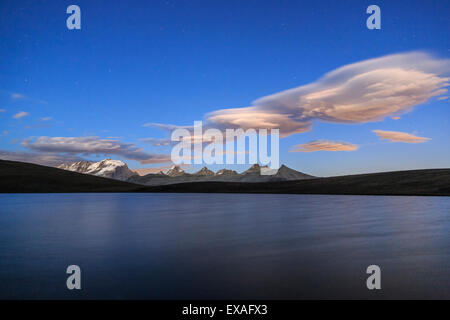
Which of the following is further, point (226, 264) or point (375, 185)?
point (375, 185)

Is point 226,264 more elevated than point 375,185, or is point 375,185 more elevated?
point 375,185

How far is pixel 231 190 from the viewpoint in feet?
634

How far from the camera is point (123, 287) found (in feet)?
36.3

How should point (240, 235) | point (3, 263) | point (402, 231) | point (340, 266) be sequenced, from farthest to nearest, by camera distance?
point (402, 231) < point (240, 235) < point (3, 263) < point (340, 266)

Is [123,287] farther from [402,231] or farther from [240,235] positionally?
[402,231]

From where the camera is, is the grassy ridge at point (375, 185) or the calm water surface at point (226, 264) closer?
the calm water surface at point (226, 264)

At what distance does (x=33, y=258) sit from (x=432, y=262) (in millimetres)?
19056

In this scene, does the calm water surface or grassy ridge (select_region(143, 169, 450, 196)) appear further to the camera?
grassy ridge (select_region(143, 169, 450, 196))

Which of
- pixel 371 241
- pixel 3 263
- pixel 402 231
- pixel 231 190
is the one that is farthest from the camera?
pixel 231 190
